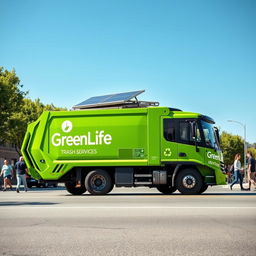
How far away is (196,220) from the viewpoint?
8961 mm

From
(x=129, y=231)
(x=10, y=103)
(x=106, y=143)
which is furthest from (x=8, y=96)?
(x=129, y=231)

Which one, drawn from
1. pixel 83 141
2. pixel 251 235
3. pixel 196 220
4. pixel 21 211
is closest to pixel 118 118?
pixel 83 141

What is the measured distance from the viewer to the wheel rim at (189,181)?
16.9 meters

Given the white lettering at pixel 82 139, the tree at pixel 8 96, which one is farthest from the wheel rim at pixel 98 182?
the tree at pixel 8 96

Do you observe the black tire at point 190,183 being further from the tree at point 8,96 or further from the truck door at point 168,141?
the tree at point 8,96

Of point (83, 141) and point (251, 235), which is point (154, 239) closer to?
point (251, 235)

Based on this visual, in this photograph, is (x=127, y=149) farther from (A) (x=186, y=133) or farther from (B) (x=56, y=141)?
(B) (x=56, y=141)

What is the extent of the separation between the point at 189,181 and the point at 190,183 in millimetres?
77

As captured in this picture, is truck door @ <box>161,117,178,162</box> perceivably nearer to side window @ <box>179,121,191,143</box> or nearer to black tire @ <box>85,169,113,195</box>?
side window @ <box>179,121,191,143</box>

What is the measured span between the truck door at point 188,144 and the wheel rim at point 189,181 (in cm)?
58

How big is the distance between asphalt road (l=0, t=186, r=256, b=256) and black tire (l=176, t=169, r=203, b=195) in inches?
219

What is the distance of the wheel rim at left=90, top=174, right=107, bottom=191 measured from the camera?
17422 mm

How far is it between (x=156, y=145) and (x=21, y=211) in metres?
7.27

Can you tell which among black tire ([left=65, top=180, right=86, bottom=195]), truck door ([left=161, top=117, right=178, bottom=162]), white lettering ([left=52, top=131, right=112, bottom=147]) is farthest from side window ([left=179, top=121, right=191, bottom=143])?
black tire ([left=65, top=180, right=86, bottom=195])
